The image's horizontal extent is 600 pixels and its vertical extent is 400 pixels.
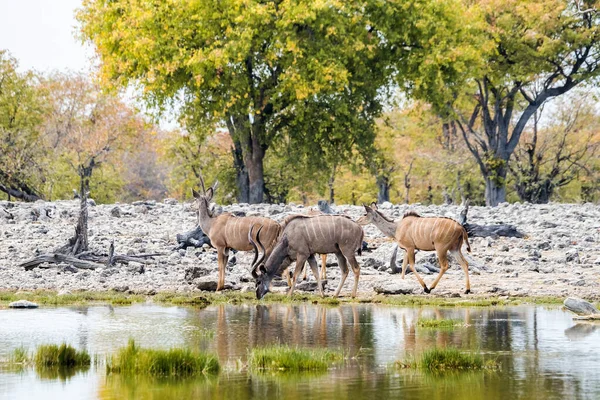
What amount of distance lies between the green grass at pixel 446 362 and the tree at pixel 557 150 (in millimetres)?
55316

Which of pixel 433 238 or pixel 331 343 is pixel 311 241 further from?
pixel 331 343

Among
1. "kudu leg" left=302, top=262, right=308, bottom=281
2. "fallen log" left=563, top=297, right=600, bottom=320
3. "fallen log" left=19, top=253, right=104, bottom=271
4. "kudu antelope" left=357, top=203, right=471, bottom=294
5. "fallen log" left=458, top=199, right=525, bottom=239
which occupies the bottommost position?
"fallen log" left=563, top=297, right=600, bottom=320

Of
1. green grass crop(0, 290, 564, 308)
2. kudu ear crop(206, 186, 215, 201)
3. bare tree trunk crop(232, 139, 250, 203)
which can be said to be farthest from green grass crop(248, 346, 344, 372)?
bare tree trunk crop(232, 139, 250, 203)

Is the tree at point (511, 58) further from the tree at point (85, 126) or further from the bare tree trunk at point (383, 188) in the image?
the tree at point (85, 126)

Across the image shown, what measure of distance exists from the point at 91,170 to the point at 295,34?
30854 mm

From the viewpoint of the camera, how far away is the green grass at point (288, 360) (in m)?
11.8

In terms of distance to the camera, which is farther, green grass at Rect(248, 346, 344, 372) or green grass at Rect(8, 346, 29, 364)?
green grass at Rect(8, 346, 29, 364)

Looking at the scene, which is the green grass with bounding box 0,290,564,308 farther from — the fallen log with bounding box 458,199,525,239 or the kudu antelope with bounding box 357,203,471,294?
the fallen log with bounding box 458,199,525,239

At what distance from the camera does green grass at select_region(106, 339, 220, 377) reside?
11617mm

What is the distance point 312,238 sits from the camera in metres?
19.7

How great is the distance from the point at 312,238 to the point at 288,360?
784 centimetres

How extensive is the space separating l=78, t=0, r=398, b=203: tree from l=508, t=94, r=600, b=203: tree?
74.0 feet

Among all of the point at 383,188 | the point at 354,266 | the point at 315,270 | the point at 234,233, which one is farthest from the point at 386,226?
the point at 383,188

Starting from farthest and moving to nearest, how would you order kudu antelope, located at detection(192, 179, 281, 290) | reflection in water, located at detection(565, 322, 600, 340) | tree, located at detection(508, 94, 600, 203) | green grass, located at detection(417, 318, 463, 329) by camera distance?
tree, located at detection(508, 94, 600, 203)
kudu antelope, located at detection(192, 179, 281, 290)
green grass, located at detection(417, 318, 463, 329)
reflection in water, located at detection(565, 322, 600, 340)
